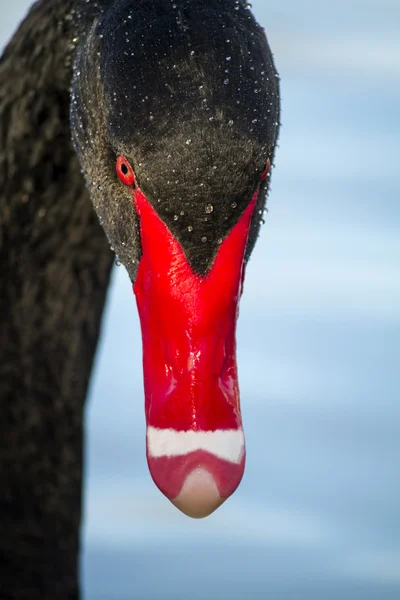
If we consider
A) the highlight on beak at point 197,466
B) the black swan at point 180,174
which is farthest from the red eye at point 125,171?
the highlight on beak at point 197,466

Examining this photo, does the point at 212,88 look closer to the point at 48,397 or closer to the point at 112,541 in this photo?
the point at 48,397

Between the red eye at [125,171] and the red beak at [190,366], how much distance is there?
2 centimetres

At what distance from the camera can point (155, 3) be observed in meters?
2.41

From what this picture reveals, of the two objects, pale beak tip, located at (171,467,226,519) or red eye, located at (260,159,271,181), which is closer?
pale beak tip, located at (171,467,226,519)

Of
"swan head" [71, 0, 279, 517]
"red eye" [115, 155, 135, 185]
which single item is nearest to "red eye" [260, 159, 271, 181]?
"swan head" [71, 0, 279, 517]

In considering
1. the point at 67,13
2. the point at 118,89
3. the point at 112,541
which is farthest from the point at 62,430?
the point at 118,89

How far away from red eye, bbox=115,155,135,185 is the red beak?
0.02 metres

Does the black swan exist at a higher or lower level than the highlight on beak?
higher

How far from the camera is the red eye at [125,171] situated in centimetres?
233

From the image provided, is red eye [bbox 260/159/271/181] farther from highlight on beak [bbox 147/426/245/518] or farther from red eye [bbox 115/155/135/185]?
highlight on beak [bbox 147/426/245/518]

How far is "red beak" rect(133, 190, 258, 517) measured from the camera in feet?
7.04

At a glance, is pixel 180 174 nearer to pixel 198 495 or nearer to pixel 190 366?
pixel 190 366

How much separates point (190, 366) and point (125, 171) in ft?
1.08

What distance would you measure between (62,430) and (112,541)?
70cm
